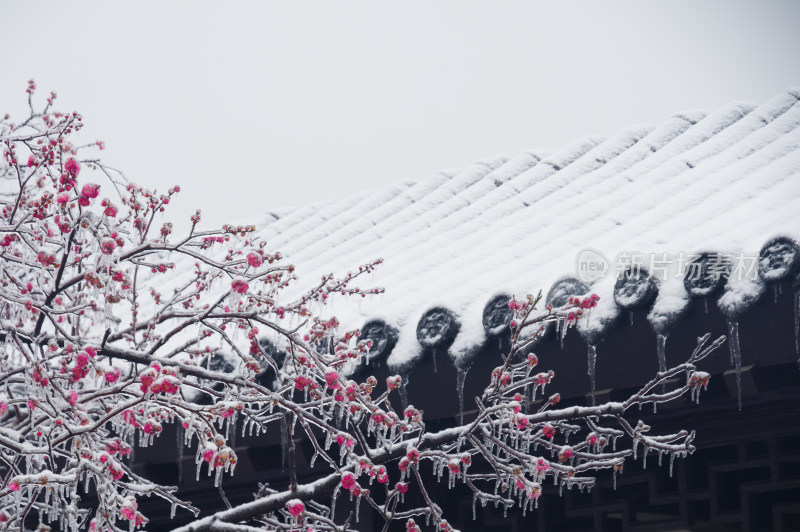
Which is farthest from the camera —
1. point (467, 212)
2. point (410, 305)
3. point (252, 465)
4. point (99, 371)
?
point (467, 212)

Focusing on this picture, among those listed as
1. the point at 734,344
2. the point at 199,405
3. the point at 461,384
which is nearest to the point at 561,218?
the point at 461,384

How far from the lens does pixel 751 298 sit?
3.06 metres

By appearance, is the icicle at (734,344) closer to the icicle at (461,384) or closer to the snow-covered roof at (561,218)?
the snow-covered roof at (561,218)

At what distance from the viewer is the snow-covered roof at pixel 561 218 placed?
13.0 ft

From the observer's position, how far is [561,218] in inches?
238

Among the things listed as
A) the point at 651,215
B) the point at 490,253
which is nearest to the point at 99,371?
the point at 490,253

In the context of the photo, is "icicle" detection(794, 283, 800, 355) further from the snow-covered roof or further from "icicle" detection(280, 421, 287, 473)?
"icicle" detection(280, 421, 287, 473)

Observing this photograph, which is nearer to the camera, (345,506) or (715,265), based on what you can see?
(715,265)

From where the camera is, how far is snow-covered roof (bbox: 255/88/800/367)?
3973 millimetres

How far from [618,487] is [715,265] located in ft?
4.77

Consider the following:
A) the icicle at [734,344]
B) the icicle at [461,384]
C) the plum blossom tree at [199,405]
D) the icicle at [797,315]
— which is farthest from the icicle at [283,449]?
the icicle at [797,315]

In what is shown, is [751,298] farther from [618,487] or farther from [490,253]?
[490,253]

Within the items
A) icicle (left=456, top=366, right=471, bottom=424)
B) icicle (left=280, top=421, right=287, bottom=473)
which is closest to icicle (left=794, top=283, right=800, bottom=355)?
icicle (left=456, top=366, right=471, bottom=424)

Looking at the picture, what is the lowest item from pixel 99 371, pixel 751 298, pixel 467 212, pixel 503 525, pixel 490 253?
pixel 503 525
